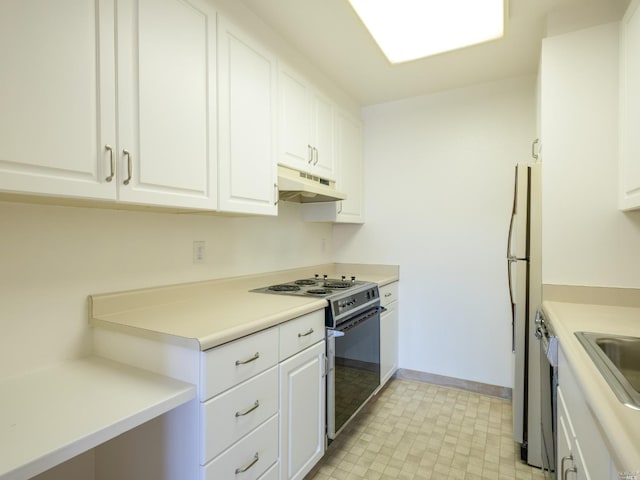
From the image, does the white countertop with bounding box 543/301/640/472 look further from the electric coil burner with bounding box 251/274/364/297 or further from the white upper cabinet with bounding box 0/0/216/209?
the white upper cabinet with bounding box 0/0/216/209

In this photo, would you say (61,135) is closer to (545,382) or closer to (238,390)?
(238,390)

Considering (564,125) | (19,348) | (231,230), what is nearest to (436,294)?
(564,125)

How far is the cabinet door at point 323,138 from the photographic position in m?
2.44

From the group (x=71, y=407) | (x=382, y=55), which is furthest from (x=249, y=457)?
(x=382, y=55)

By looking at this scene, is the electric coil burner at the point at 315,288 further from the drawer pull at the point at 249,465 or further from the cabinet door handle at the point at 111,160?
the cabinet door handle at the point at 111,160

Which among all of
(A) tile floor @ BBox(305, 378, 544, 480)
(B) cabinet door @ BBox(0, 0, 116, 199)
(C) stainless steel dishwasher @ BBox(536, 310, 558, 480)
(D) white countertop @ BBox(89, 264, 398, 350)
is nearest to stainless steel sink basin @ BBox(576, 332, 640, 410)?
(C) stainless steel dishwasher @ BBox(536, 310, 558, 480)

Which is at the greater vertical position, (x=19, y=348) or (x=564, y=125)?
→ (x=564, y=125)

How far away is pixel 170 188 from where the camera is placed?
1.42 metres

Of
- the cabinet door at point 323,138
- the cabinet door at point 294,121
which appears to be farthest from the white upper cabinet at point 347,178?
the cabinet door at point 294,121

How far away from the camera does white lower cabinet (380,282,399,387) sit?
2670mm

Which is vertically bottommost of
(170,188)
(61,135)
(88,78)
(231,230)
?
(231,230)

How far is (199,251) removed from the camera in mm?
1978

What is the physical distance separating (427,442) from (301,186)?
170 cm

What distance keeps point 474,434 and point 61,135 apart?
8.48 feet
